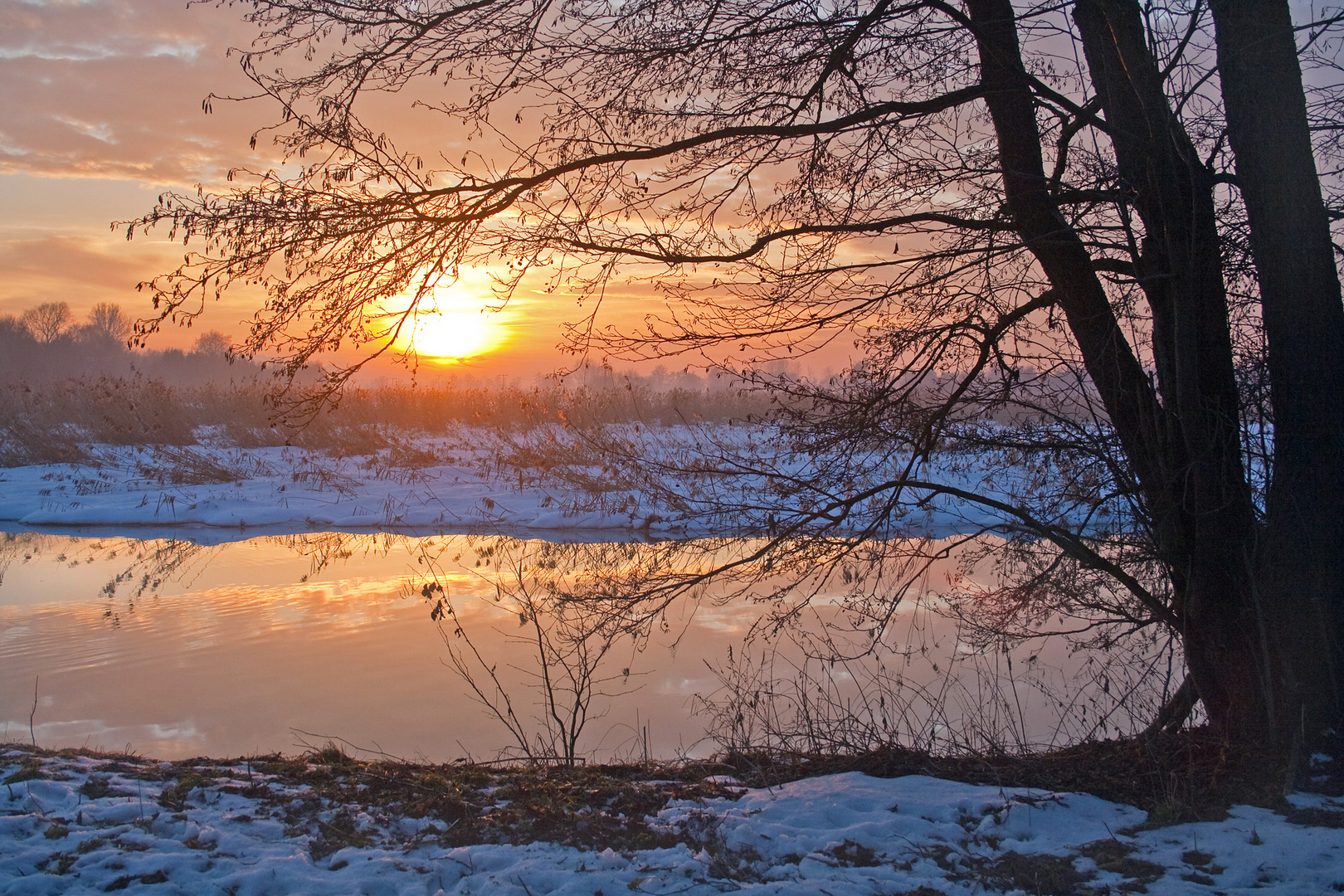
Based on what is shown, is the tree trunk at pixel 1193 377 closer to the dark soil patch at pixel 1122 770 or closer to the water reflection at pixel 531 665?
the dark soil patch at pixel 1122 770

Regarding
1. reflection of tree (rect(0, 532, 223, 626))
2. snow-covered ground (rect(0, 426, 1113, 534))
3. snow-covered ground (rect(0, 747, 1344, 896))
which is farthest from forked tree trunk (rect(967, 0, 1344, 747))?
reflection of tree (rect(0, 532, 223, 626))

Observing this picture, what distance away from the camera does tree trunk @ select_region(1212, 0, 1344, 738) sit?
412cm

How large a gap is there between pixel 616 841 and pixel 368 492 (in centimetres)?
1335

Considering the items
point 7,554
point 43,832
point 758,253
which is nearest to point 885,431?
point 758,253

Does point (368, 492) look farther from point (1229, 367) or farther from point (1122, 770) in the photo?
point (1229, 367)

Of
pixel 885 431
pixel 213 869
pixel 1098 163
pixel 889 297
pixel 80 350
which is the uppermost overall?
pixel 80 350

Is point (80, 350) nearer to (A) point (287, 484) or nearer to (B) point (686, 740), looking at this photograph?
(A) point (287, 484)

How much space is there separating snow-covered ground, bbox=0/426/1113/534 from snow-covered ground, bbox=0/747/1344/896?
718cm

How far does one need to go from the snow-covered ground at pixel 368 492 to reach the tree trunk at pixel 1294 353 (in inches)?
275

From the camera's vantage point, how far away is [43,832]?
129 inches

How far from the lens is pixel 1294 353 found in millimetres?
4176

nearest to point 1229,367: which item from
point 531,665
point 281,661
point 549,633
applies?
point 531,665

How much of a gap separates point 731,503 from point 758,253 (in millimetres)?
1574

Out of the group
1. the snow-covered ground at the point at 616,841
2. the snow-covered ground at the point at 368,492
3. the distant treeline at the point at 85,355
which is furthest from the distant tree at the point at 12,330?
the snow-covered ground at the point at 616,841
